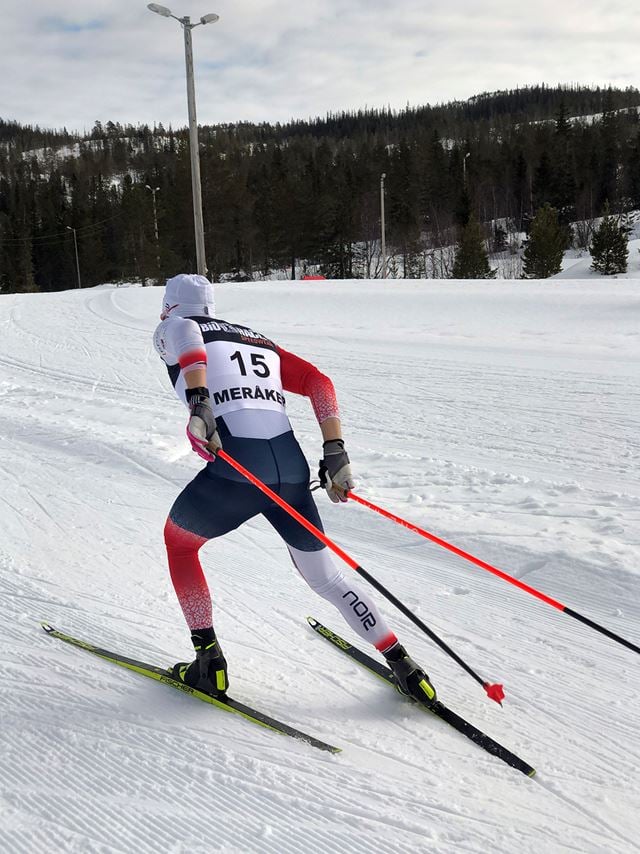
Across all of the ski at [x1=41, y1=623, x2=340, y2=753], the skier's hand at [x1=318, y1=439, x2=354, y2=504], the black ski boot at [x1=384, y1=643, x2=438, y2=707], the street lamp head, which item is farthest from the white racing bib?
the street lamp head

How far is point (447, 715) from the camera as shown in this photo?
2.65 m

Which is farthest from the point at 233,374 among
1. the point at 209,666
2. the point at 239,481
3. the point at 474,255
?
the point at 474,255

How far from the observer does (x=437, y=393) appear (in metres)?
8.20

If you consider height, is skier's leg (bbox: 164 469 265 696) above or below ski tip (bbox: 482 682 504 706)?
above

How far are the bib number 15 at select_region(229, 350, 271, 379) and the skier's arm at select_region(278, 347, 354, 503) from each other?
0.37ft

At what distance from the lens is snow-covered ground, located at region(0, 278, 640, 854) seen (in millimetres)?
2199

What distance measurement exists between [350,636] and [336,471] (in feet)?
3.67

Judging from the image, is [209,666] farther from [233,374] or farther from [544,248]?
[544,248]

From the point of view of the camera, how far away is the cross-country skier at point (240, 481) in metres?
2.62

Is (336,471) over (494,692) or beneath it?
over

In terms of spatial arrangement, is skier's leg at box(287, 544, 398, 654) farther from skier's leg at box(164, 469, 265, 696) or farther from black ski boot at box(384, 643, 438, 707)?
skier's leg at box(164, 469, 265, 696)

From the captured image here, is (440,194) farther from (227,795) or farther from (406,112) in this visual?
(406,112)

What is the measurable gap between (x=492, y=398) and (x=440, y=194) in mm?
54507

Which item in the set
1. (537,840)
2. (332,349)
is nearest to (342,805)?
(537,840)
